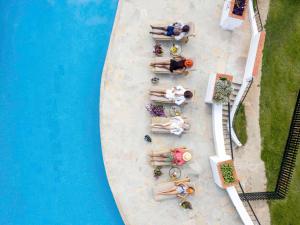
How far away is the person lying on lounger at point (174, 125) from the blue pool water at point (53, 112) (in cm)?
343

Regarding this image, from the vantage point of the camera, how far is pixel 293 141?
2131 cm

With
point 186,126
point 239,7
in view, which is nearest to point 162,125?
point 186,126

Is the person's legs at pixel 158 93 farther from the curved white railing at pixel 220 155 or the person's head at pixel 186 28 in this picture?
the person's head at pixel 186 28

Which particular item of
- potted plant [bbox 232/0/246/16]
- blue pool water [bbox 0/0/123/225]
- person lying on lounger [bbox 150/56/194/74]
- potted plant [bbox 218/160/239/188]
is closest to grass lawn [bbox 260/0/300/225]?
potted plant [bbox 232/0/246/16]

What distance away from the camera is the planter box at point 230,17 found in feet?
64.4

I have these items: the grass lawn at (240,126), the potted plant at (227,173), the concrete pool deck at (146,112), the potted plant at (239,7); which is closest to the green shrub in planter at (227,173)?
the potted plant at (227,173)

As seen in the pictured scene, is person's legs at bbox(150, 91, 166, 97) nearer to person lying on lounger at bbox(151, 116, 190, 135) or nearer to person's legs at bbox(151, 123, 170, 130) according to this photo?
person lying on lounger at bbox(151, 116, 190, 135)

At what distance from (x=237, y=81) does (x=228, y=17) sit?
320cm

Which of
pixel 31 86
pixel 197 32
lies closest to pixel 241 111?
pixel 197 32

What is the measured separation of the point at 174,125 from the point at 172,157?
1.49 metres

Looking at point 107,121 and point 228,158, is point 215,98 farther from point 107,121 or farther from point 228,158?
point 107,121

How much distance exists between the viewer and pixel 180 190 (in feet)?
62.1

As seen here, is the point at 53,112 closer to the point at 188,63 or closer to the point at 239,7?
the point at 188,63

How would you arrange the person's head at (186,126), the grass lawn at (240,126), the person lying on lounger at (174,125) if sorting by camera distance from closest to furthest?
the person lying on lounger at (174,125) → the person's head at (186,126) → the grass lawn at (240,126)
